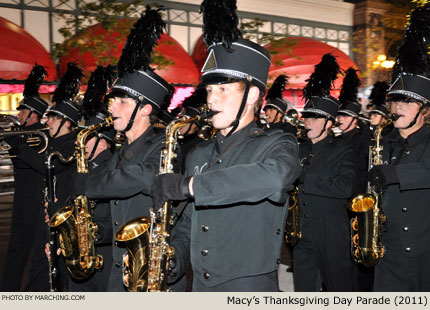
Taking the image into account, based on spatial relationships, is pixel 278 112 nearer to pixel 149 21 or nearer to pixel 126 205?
pixel 149 21

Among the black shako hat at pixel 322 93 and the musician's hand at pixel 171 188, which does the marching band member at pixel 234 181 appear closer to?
the musician's hand at pixel 171 188

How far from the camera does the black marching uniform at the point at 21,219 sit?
19.7ft

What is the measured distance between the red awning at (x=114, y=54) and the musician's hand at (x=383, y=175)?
6.08m

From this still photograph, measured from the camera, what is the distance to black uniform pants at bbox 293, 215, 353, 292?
5.34 meters

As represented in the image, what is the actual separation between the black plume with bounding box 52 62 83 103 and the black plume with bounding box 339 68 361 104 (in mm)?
3862

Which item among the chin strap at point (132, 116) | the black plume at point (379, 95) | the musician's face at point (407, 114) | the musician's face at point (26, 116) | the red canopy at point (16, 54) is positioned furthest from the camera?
the red canopy at point (16, 54)

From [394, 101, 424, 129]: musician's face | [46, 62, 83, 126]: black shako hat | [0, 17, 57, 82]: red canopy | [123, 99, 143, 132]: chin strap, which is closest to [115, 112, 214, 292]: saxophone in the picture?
[123, 99, 143, 132]: chin strap

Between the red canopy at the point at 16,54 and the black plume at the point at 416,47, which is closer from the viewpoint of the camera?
the black plume at the point at 416,47

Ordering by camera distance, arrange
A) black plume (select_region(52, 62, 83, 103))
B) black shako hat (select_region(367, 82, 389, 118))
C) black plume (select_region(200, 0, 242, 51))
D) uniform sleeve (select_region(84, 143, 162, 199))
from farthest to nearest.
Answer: black shako hat (select_region(367, 82, 389, 118))
black plume (select_region(52, 62, 83, 103))
uniform sleeve (select_region(84, 143, 162, 199))
black plume (select_region(200, 0, 242, 51))

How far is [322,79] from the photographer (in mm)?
6660

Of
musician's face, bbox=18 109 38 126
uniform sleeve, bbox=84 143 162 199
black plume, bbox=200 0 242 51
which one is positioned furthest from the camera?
musician's face, bbox=18 109 38 126

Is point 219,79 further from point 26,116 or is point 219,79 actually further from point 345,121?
point 26,116

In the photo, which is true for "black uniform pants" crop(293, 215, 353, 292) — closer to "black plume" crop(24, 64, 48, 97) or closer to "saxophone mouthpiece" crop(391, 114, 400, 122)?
"saxophone mouthpiece" crop(391, 114, 400, 122)

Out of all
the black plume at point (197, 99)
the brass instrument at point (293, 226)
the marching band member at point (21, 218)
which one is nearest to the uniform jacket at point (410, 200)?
the brass instrument at point (293, 226)
